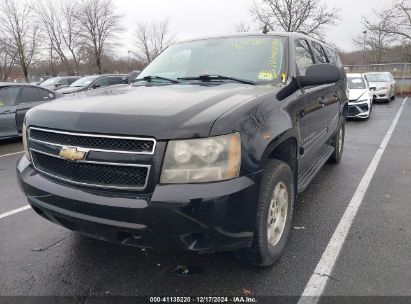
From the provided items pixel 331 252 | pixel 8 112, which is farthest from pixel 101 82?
pixel 331 252

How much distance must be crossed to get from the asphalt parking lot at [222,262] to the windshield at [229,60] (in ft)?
5.27

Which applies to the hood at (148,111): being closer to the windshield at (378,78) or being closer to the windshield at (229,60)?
the windshield at (229,60)

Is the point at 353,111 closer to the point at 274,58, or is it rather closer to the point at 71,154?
the point at 274,58

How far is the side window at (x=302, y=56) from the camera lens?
3.58 m

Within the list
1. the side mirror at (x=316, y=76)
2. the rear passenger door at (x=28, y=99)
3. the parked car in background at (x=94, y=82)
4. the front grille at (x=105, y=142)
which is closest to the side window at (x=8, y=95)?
the rear passenger door at (x=28, y=99)

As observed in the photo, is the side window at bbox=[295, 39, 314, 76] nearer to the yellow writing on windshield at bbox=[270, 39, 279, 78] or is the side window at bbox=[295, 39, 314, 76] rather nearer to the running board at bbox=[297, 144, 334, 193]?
the yellow writing on windshield at bbox=[270, 39, 279, 78]

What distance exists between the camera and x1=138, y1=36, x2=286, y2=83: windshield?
3313 millimetres

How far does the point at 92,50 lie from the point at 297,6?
24.2 metres

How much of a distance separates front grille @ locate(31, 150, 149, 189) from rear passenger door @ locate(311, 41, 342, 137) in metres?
2.73

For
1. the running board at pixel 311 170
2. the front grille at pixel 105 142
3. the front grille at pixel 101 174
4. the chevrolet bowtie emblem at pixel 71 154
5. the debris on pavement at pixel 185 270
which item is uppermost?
the front grille at pixel 105 142

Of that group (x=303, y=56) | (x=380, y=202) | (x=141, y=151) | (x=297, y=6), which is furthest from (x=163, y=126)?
(x=297, y=6)

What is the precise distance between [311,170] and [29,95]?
7541 mm

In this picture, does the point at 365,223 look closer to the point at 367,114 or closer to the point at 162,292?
the point at 162,292

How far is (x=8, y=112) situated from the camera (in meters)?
8.16
